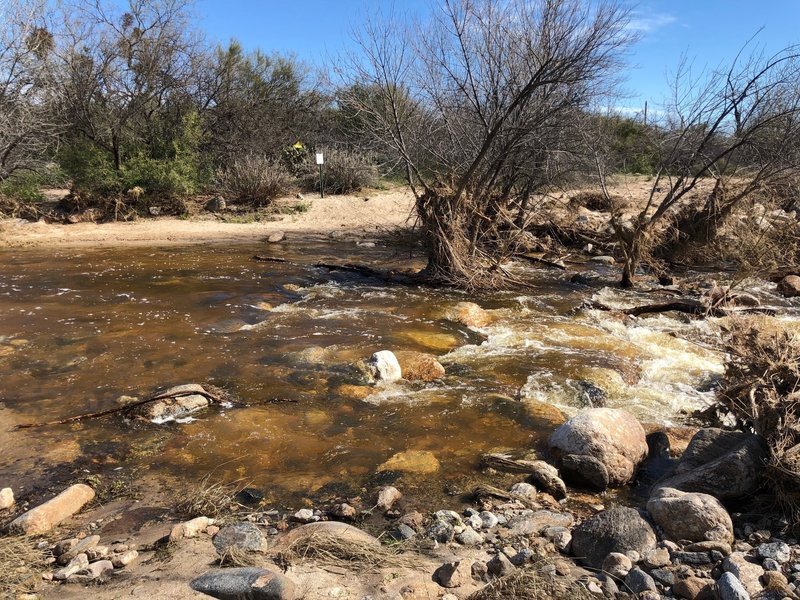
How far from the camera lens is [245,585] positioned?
8.29ft

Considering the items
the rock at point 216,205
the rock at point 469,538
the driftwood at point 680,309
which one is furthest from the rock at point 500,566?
the rock at point 216,205

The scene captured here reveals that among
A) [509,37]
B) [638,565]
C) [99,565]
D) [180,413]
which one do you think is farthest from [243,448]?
[509,37]

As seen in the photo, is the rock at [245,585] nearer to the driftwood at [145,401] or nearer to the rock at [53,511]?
the rock at [53,511]

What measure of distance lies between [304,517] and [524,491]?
4.79 ft

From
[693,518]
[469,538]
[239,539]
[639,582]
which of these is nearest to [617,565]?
[639,582]

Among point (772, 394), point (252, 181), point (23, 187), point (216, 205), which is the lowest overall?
point (772, 394)

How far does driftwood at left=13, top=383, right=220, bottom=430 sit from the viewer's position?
15.6ft

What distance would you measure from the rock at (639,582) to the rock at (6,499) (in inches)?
143

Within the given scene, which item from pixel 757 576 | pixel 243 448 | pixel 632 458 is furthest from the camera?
pixel 243 448

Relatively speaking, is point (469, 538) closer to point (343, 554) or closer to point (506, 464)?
point (343, 554)

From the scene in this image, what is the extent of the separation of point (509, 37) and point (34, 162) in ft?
44.6

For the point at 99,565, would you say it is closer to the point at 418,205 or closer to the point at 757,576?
the point at 757,576

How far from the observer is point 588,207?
58.2ft

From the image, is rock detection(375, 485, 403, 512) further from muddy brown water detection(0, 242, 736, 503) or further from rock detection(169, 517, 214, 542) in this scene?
rock detection(169, 517, 214, 542)
